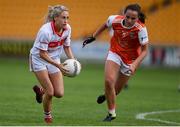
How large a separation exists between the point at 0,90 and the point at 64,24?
316 inches

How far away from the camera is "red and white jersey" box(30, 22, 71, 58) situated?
1138 centimetres

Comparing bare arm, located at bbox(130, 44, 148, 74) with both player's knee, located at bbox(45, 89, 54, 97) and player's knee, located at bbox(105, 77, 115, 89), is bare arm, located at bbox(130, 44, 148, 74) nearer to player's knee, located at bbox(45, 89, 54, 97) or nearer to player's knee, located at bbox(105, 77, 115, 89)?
player's knee, located at bbox(105, 77, 115, 89)

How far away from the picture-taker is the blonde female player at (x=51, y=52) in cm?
1138

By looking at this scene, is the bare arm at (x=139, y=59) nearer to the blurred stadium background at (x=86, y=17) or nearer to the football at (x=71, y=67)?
the football at (x=71, y=67)

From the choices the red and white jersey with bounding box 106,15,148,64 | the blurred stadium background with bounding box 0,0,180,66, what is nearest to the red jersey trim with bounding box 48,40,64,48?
the red and white jersey with bounding box 106,15,148,64

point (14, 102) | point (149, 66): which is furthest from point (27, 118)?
point (149, 66)

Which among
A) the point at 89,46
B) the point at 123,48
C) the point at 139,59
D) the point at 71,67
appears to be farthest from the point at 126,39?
the point at 89,46

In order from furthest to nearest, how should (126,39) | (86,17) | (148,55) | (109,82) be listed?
1. (86,17)
2. (148,55)
3. (126,39)
4. (109,82)

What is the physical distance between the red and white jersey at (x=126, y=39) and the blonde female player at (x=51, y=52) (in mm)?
1029

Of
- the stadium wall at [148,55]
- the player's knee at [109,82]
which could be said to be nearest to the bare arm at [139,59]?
the player's knee at [109,82]

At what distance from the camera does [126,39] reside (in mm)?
12273

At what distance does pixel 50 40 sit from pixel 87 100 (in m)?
5.89

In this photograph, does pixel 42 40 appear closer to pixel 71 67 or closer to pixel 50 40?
pixel 50 40

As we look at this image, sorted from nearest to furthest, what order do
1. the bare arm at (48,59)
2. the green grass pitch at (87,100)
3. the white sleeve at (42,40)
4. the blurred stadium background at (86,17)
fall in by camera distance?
the bare arm at (48,59)
the white sleeve at (42,40)
the green grass pitch at (87,100)
the blurred stadium background at (86,17)
